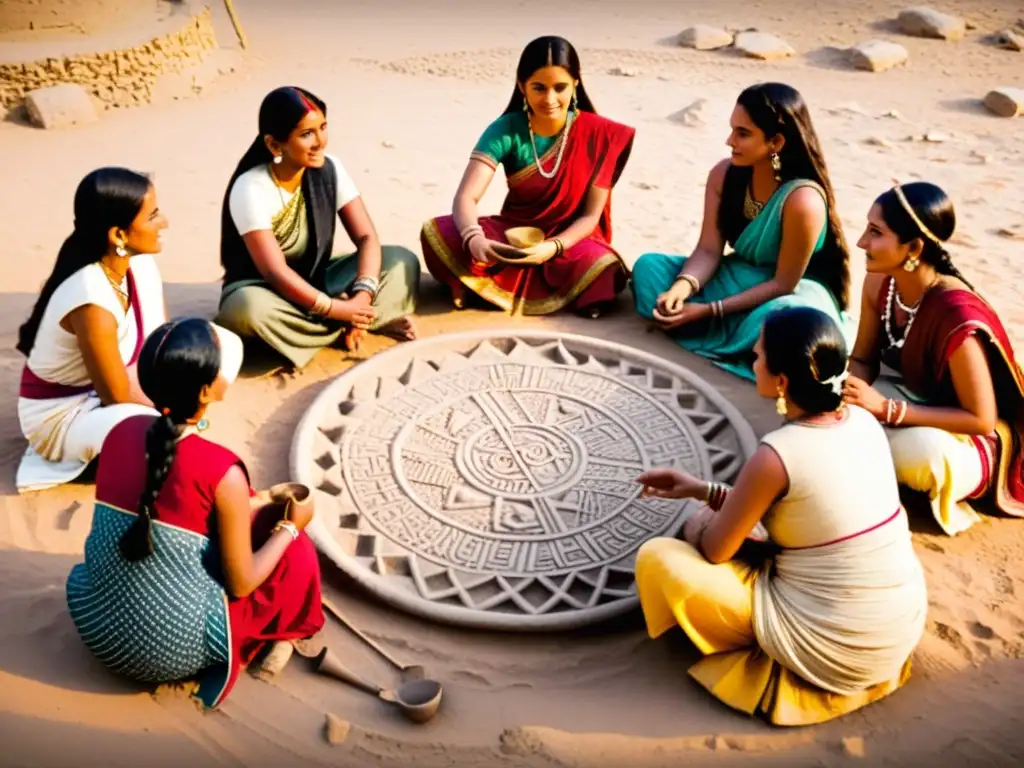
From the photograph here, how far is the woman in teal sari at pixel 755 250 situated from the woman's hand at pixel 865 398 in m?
0.91

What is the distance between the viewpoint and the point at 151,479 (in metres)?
2.59

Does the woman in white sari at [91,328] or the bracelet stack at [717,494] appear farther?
the woman in white sari at [91,328]

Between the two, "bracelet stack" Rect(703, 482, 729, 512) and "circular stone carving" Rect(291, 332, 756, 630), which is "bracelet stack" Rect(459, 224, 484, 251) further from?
"bracelet stack" Rect(703, 482, 729, 512)

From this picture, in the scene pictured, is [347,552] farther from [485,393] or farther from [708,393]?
[708,393]

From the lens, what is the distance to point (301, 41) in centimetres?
1075

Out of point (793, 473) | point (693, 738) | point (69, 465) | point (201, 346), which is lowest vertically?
point (693, 738)

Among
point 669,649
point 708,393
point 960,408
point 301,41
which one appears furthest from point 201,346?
point 301,41

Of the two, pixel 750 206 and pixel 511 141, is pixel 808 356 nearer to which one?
pixel 750 206

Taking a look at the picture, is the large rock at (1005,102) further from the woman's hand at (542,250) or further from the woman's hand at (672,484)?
the woman's hand at (672,484)

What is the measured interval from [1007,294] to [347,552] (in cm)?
410

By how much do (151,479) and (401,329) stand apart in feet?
7.63

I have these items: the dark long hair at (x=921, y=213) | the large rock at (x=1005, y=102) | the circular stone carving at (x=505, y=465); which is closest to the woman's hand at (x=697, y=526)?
the circular stone carving at (x=505, y=465)

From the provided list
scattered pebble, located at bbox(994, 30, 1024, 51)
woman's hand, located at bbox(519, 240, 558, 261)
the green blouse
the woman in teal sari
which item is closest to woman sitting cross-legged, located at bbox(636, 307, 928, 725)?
the woman in teal sari

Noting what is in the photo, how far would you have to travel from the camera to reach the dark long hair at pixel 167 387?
2.57 meters
